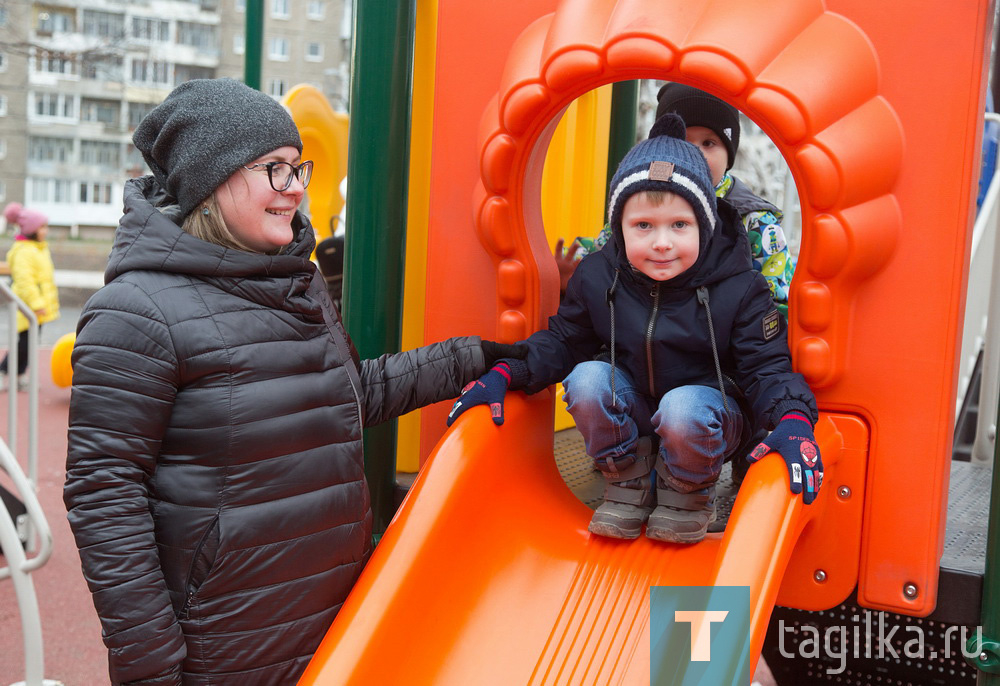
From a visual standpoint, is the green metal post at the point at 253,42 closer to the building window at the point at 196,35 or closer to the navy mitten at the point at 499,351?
the navy mitten at the point at 499,351

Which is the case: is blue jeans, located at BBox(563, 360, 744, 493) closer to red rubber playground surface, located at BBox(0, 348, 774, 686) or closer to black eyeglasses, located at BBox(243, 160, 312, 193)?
black eyeglasses, located at BBox(243, 160, 312, 193)

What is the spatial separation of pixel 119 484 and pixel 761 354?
4.60 feet

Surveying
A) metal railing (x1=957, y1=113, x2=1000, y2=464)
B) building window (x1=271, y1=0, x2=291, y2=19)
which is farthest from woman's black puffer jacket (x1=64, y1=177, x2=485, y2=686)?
building window (x1=271, y1=0, x2=291, y2=19)

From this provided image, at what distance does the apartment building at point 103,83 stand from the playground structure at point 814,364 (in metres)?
31.3

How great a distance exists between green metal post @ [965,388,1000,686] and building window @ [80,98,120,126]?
3805 centimetres

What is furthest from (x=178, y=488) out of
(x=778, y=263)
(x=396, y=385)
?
(x=778, y=263)

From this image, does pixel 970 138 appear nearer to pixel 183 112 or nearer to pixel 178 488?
pixel 183 112

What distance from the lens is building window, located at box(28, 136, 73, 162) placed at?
34594mm

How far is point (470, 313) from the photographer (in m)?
2.73

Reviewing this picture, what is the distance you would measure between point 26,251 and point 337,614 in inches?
286

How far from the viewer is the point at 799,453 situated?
1.95 metres

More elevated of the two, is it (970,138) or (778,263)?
(970,138)

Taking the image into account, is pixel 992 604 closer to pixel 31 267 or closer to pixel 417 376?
pixel 417 376

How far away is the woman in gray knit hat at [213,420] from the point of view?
1.69 meters
